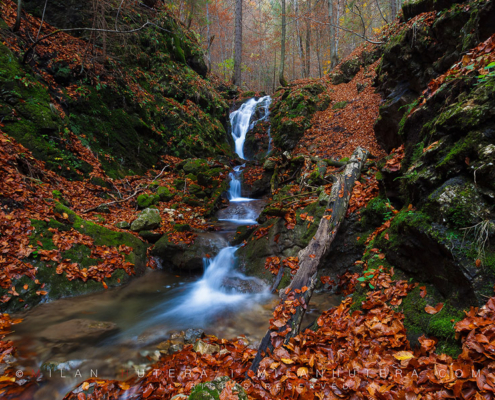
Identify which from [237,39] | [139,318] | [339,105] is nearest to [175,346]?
[139,318]

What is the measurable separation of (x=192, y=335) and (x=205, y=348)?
0.66 metres

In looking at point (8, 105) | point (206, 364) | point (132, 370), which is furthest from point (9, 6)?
point (206, 364)

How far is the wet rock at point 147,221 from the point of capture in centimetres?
705

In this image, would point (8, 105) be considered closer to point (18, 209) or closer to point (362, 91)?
point (18, 209)

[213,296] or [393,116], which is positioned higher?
[393,116]

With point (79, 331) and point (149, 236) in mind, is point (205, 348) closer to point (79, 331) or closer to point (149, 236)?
point (79, 331)

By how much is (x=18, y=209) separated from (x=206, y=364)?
4976mm

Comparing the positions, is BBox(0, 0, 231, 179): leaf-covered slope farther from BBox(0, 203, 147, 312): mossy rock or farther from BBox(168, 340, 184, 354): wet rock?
BBox(168, 340, 184, 354): wet rock

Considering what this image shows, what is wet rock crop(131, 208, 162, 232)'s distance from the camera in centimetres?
705

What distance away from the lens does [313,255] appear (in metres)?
3.97

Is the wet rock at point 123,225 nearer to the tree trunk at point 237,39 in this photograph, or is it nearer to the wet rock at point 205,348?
the wet rock at point 205,348

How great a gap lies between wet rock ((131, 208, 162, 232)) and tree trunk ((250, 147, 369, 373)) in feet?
16.0

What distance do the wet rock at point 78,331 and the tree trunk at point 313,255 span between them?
9.17 ft

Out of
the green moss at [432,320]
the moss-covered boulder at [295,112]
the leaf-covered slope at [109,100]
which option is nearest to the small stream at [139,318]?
the green moss at [432,320]
